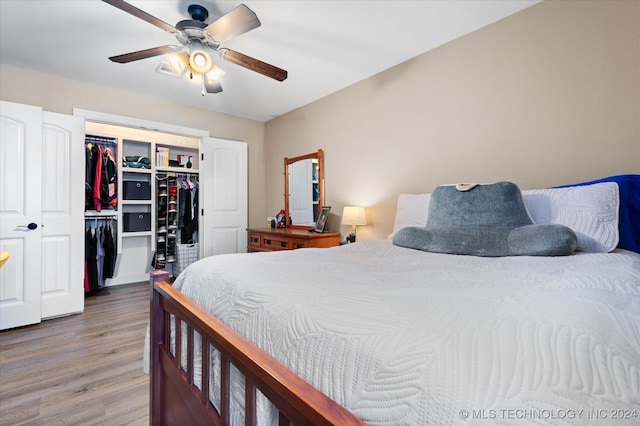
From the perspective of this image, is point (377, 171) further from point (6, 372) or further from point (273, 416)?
point (6, 372)

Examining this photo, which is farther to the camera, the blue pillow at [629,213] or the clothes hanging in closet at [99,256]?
the clothes hanging in closet at [99,256]

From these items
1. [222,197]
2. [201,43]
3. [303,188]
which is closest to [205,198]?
[222,197]

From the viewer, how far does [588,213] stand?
57.0 inches

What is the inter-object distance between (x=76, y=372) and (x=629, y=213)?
3.33m

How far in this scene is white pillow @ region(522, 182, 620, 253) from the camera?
1392mm

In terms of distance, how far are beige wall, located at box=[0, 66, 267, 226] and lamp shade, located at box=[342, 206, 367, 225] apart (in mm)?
1978

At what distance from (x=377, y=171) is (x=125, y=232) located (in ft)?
11.1

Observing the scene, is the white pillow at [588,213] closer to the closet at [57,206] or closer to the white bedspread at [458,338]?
the white bedspread at [458,338]

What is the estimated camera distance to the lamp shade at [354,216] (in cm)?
296

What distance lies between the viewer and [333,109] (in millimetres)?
3463

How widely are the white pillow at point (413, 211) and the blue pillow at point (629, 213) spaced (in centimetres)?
97

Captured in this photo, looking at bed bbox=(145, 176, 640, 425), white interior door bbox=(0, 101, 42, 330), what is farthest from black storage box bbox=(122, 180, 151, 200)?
bed bbox=(145, 176, 640, 425)

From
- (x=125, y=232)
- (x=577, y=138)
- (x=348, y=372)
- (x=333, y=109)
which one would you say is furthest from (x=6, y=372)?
(x=577, y=138)

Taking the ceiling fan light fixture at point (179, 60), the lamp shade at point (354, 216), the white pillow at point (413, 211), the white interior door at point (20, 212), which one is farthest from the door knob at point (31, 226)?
the white pillow at point (413, 211)
